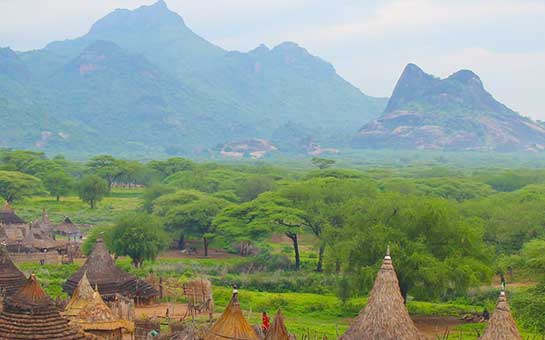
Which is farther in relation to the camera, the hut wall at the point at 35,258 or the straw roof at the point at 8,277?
the hut wall at the point at 35,258

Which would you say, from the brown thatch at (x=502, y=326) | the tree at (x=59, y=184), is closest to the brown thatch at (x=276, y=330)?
the brown thatch at (x=502, y=326)

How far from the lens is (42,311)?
56.5ft

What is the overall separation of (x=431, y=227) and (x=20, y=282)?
14254mm

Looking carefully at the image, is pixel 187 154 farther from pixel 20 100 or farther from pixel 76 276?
pixel 76 276

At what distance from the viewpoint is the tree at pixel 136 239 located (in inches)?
1457

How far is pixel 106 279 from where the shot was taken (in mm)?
27547

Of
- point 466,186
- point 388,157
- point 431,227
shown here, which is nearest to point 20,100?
point 388,157

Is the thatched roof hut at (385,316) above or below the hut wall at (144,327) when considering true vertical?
above

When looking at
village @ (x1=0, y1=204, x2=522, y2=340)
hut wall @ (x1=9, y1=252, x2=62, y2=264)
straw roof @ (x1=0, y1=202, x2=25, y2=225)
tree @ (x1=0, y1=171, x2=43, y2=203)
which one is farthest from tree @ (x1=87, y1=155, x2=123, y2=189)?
village @ (x1=0, y1=204, x2=522, y2=340)

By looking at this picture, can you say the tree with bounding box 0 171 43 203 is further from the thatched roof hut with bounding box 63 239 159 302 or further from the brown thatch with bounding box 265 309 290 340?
the brown thatch with bounding box 265 309 290 340

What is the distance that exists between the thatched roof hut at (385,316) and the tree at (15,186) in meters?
51.0

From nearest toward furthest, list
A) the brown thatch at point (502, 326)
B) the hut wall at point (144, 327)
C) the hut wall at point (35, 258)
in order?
the brown thatch at point (502, 326) < the hut wall at point (144, 327) < the hut wall at point (35, 258)

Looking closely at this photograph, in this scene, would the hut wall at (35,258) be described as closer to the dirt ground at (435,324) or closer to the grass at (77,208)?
the grass at (77,208)

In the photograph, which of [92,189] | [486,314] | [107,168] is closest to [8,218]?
[92,189]
